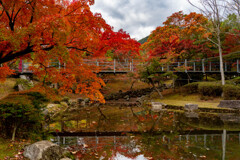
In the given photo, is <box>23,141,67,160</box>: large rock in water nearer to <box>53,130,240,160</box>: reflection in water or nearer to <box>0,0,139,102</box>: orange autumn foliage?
<box>53,130,240,160</box>: reflection in water

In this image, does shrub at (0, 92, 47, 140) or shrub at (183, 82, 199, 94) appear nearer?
shrub at (0, 92, 47, 140)

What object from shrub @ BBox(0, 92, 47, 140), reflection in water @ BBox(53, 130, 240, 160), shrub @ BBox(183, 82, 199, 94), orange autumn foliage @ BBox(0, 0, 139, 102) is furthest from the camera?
shrub @ BBox(183, 82, 199, 94)

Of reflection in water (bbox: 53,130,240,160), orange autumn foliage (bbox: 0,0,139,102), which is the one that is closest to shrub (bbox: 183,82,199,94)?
reflection in water (bbox: 53,130,240,160)

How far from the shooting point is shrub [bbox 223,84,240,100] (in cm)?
1251

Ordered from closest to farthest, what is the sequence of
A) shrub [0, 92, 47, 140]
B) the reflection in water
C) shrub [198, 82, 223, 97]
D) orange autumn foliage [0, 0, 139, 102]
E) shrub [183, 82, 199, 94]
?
orange autumn foliage [0, 0, 139, 102] < the reflection in water < shrub [0, 92, 47, 140] < shrub [198, 82, 223, 97] < shrub [183, 82, 199, 94]

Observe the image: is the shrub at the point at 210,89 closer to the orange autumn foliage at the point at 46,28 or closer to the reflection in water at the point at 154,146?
the reflection in water at the point at 154,146

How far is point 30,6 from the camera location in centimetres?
478

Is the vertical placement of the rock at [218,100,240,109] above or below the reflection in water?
above

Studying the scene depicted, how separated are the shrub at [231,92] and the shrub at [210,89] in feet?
2.45

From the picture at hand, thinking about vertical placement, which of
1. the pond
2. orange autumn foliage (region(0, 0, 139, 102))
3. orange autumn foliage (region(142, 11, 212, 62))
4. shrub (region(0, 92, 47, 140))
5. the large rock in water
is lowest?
the pond

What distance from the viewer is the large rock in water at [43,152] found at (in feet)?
13.1

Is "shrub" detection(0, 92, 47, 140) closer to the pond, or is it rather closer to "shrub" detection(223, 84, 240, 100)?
the pond

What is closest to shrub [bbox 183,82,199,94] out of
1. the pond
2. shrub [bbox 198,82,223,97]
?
shrub [bbox 198,82,223,97]

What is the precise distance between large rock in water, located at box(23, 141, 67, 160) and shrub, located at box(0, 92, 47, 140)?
1.07m
